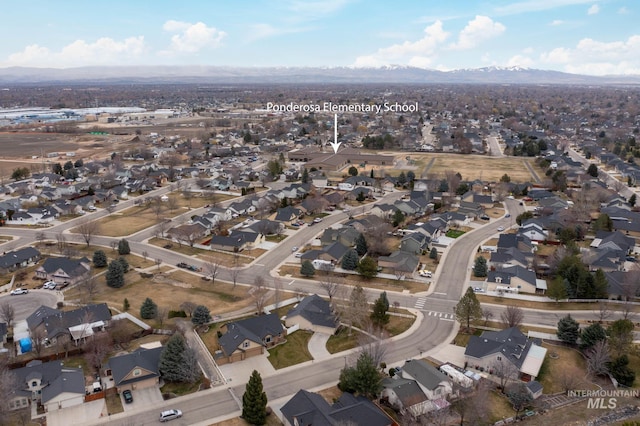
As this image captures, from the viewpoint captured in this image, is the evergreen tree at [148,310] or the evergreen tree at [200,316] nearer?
the evergreen tree at [200,316]

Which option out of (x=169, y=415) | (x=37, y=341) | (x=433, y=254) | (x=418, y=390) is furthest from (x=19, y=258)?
(x=433, y=254)

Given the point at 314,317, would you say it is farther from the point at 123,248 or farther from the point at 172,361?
the point at 123,248

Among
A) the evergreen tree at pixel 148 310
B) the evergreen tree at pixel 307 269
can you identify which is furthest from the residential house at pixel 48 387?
the evergreen tree at pixel 307 269

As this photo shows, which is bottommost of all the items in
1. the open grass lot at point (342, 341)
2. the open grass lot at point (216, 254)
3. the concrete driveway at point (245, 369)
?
the concrete driveway at point (245, 369)

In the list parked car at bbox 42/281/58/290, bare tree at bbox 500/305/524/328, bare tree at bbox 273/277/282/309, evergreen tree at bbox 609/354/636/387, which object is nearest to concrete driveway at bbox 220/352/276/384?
bare tree at bbox 273/277/282/309

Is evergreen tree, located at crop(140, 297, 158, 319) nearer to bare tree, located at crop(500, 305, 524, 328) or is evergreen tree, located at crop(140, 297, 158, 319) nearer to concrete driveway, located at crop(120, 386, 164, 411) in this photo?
concrete driveway, located at crop(120, 386, 164, 411)

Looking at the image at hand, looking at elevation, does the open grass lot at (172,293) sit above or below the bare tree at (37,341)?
below

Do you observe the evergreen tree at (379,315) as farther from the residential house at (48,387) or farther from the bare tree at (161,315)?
the residential house at (48,387)
